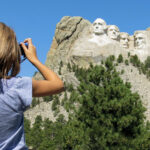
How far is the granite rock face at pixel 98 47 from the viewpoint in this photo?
24031 millimetres

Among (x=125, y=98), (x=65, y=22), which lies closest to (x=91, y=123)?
(x=125, y=98)

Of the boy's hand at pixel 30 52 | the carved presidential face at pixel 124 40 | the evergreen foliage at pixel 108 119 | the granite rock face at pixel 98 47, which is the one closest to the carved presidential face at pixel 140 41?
the granite rock face at pixel 98 47

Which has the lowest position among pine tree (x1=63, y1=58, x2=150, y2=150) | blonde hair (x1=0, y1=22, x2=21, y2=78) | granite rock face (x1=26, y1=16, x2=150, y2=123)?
pine tree (x1=63, y1=58, x2=150, y2=150)

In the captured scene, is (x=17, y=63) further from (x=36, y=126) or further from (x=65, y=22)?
(x=65, y=22)

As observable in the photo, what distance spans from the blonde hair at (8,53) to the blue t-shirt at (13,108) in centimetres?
4

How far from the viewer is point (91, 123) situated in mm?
8859

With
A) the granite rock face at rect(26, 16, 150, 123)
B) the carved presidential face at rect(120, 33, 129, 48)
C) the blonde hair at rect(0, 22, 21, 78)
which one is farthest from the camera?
the carved presidential face at rect(120, 33, 129, 48)

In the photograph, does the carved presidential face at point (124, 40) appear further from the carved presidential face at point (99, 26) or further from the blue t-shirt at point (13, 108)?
the blue t-shirt at point (13, 108)

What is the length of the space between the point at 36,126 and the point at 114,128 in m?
11.3

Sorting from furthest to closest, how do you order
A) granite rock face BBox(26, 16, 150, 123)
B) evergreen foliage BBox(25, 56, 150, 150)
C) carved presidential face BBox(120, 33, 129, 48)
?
1. carved presidential face BBox(120, 33, 129, 48)
2. granite rock face BBox(26, 16, 150, 123)
3. evergreen foliage BBox(25, 56, 150, 150)

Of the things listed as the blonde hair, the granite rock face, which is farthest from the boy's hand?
the granite rock face

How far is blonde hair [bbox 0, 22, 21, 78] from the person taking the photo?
3.83ft

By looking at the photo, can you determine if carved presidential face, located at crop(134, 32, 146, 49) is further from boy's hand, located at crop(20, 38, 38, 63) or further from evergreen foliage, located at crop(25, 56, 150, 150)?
boy's hand, located at crop(20, 38, 38, 63)

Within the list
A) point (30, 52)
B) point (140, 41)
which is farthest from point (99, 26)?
point (30, 52)
